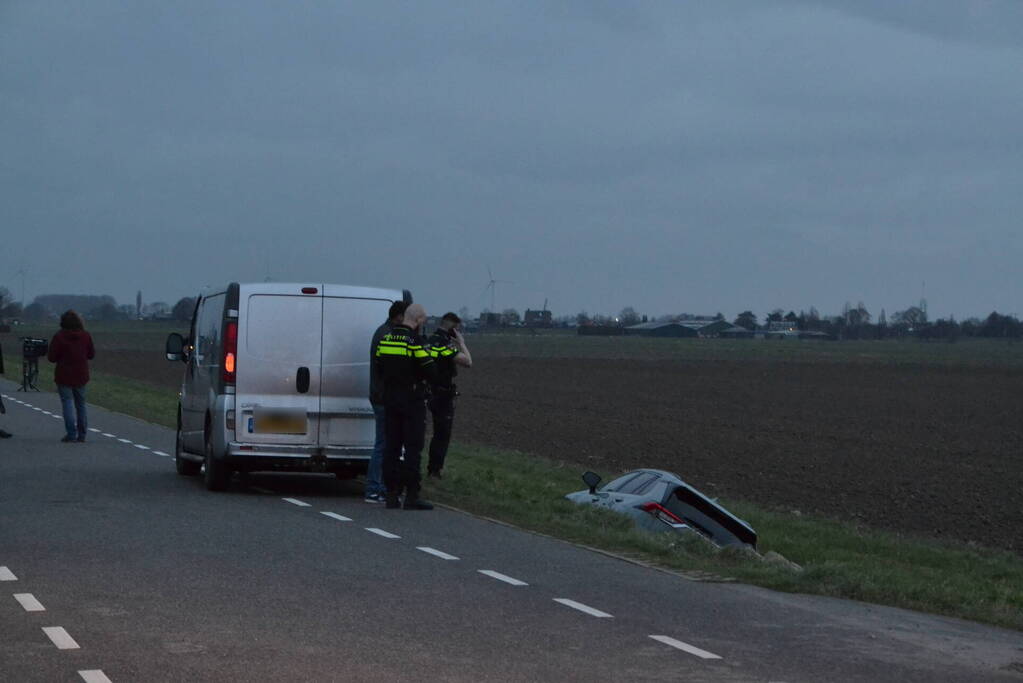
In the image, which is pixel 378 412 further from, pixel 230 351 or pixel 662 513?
pixel 662 513

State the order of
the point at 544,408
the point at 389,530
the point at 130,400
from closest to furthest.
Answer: the point at 389,530
the point at 130,400
the point at 544,408

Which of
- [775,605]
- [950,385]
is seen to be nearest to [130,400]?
[775,605]

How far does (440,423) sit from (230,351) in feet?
10.3

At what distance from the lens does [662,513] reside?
1367 cm

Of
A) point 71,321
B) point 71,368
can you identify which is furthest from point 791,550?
point 71,321

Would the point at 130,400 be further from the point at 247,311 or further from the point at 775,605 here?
the point at 775,605

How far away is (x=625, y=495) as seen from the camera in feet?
48.0

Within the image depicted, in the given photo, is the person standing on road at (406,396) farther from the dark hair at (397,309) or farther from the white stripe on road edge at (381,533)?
the white stripe on road edge at (381,533)

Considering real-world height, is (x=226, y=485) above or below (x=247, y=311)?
below

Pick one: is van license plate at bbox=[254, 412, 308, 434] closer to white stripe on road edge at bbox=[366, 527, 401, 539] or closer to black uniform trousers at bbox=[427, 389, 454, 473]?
black uniform trousers at bbox=[427, 389, 454, 473]

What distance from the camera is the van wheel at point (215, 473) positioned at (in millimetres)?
15195

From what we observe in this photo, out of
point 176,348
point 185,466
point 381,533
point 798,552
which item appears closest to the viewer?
point 381,533

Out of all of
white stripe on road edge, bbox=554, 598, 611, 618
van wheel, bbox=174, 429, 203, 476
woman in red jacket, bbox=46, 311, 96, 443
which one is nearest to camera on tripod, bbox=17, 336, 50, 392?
woman in red jacket, bbox=46, 311, 96, 443

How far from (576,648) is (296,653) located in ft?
4.79
